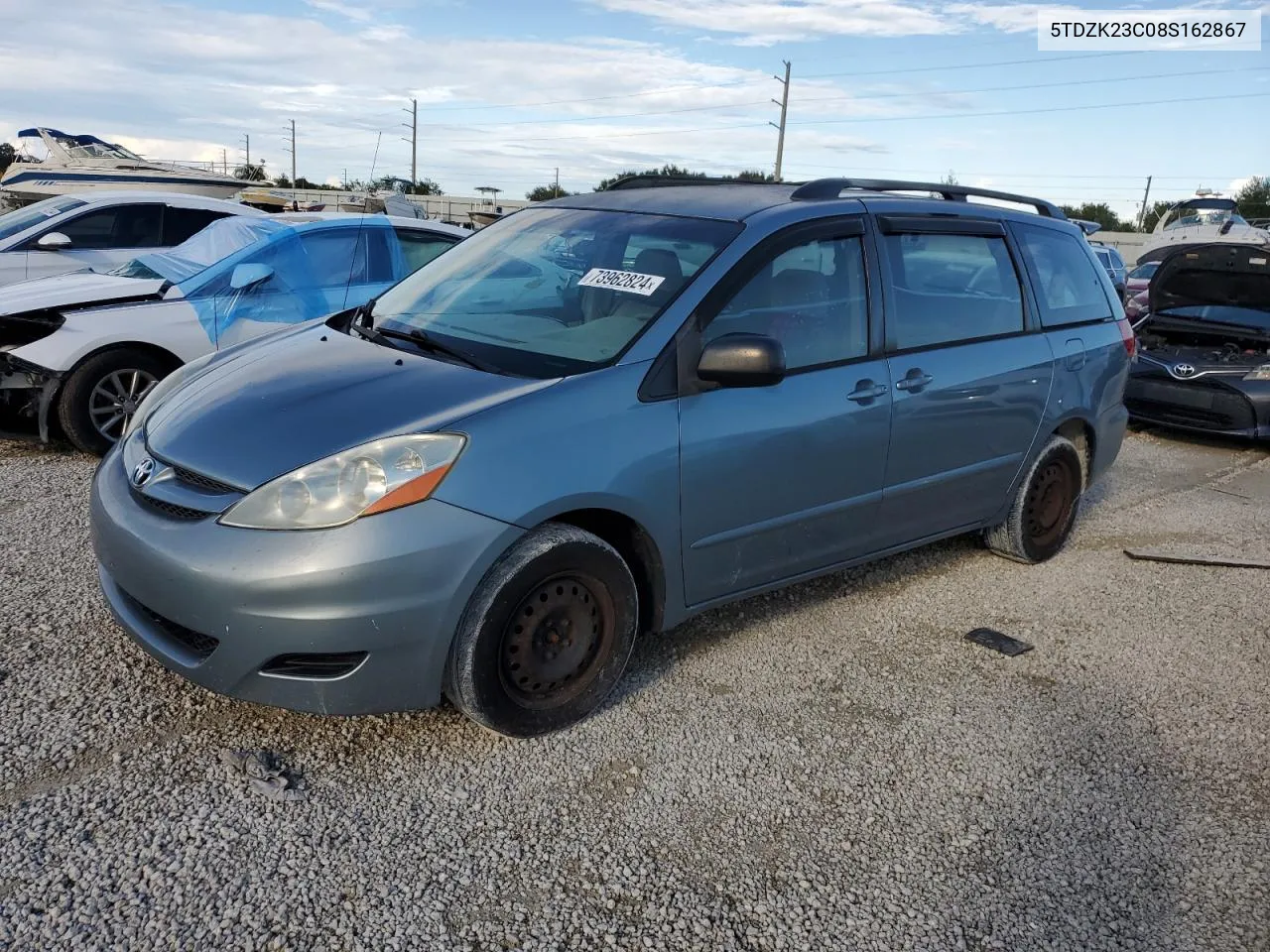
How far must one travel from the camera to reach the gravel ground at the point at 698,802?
2396 mm

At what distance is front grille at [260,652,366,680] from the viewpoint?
277 centimetres

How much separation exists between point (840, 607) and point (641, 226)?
6.04ft

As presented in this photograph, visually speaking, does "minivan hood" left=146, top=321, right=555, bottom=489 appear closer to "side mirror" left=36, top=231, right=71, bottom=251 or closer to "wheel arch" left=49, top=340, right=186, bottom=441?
"wheel arch" left=49, top=340, right=186, bottom=441

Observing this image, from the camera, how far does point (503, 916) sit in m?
2.38

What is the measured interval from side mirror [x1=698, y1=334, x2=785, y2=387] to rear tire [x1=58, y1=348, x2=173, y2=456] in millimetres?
4070

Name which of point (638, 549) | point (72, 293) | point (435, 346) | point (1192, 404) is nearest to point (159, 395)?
point (435, 346)

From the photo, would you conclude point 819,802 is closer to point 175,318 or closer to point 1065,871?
point 1065,871

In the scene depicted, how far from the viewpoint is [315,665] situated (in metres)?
2.79

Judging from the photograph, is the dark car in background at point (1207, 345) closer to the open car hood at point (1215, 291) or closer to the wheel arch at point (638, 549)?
the open car hood at point (1215, 291)

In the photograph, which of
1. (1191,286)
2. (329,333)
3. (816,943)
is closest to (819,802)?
(816,943)

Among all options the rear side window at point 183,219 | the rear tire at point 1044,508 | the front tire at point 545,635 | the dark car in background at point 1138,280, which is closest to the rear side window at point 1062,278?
the rear tire at point 1044,508

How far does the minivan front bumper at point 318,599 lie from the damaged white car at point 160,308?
3.56 meters

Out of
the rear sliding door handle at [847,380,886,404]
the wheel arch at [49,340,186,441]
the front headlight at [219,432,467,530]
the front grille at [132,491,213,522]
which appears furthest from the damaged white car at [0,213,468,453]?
the rear sliding door handle at [847,380,886,404]

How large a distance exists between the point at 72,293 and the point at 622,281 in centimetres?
422
